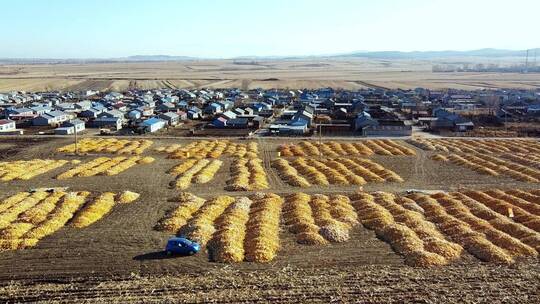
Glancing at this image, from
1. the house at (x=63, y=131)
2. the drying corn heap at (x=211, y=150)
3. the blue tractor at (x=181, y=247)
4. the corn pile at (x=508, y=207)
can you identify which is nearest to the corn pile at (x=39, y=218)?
the blue tractor at (x=181, y=247)

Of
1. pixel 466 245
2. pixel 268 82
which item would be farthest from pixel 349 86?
pixel 466 245

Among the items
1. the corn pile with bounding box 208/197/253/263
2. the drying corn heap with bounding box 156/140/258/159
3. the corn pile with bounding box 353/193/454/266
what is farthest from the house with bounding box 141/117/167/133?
the corn pile with bounding box 353/193/454/266

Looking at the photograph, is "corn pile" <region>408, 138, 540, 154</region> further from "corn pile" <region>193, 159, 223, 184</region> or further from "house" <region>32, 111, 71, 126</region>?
"house" <region>32, 111, 71, 126</region>

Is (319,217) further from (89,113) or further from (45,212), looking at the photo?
(89,113)

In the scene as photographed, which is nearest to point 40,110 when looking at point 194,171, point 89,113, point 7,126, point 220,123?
point 89,113

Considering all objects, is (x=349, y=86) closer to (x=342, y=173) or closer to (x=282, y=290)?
(x=342, y=173)

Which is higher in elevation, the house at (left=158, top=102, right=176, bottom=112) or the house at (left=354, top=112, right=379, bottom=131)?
the house at (left=158, top=102, right=176, bottom=112)

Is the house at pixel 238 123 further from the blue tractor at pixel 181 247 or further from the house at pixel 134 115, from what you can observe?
the blue tractor at pixel 181 247
